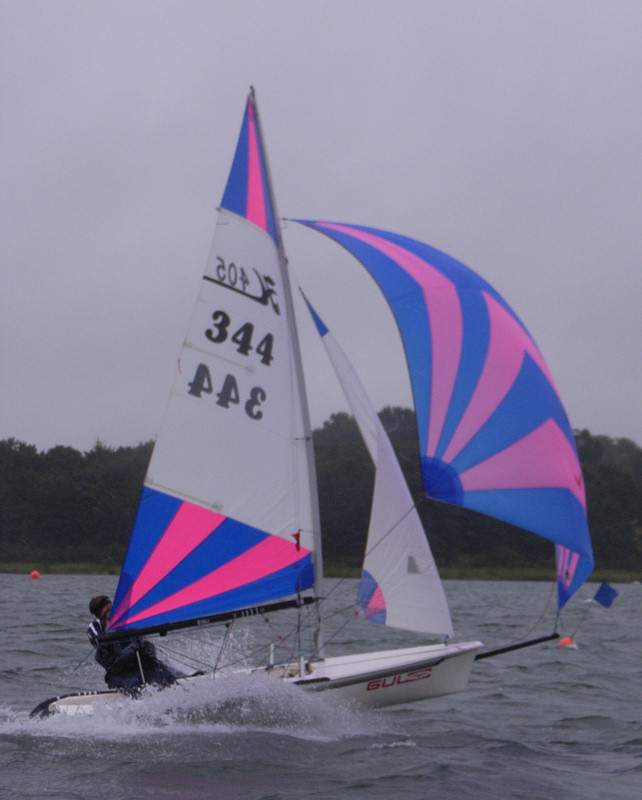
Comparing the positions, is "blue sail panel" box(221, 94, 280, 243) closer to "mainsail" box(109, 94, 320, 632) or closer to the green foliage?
"mainsail" box(109, 94, 320, 632)

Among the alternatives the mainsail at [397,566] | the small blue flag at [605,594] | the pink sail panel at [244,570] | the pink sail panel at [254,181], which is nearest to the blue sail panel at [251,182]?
the pink sail panel at [254,181]

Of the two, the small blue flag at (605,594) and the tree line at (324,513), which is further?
the tree line at (324,513)

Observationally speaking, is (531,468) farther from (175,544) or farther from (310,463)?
(175,544)

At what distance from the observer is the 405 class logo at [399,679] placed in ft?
25.2

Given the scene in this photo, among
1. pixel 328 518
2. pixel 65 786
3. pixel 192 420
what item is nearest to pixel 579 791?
pixel 65 786

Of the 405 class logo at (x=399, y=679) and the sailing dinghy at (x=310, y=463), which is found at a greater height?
the sailing dinghy at (x=310, y=463)

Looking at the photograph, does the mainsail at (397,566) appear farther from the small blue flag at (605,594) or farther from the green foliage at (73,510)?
the green foliage at (73,510)

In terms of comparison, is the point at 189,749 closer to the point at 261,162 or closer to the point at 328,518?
the point at 261,162

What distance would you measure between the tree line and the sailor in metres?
26.1

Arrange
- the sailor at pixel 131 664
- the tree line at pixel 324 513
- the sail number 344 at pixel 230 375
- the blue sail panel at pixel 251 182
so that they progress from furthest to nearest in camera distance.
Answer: the tree line at pixel 324 513 < the blue sail panel at pixel 251 182 < the sail number 344 at pixel 230 375 < the sailor at pixel 131 664

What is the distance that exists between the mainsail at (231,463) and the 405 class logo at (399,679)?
36.3 inches

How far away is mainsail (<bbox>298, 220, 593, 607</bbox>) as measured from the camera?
7496 millimetres

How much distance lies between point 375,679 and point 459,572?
35576mm

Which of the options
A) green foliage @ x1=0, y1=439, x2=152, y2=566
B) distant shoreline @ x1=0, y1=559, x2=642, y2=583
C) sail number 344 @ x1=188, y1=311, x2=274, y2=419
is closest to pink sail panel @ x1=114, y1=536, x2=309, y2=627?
sail number 344 @ x1=188, y1=311, x2=274, y2=419
